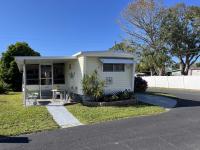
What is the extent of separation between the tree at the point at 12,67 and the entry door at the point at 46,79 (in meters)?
12.1

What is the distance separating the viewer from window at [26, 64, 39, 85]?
18.7 m

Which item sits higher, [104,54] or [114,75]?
[104,54]

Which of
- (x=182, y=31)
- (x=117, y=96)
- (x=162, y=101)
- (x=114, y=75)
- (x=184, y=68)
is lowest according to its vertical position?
(x=162, y=101)

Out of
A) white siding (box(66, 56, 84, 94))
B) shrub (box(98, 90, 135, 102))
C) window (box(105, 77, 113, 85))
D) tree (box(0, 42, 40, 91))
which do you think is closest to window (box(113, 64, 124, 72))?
window (box(105, 77, 113, 85))

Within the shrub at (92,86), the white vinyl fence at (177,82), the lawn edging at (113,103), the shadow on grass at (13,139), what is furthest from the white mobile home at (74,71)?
the white vinyl fence at (177,82)

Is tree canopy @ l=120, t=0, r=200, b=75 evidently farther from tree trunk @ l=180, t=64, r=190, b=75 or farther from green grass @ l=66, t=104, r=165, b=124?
green grass @ l=66, t=104, r=165, b=124

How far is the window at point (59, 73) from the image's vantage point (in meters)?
19.3

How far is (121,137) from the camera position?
7906mm

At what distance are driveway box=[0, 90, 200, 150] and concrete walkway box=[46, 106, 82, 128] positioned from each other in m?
0.79

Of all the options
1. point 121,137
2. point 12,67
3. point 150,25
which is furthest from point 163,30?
point 121,137

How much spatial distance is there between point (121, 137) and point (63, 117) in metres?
4.14

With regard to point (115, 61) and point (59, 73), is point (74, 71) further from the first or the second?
point (115, 61)

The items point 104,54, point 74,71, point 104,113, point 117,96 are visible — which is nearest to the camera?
point 104,113

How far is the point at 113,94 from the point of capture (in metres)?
16.2
